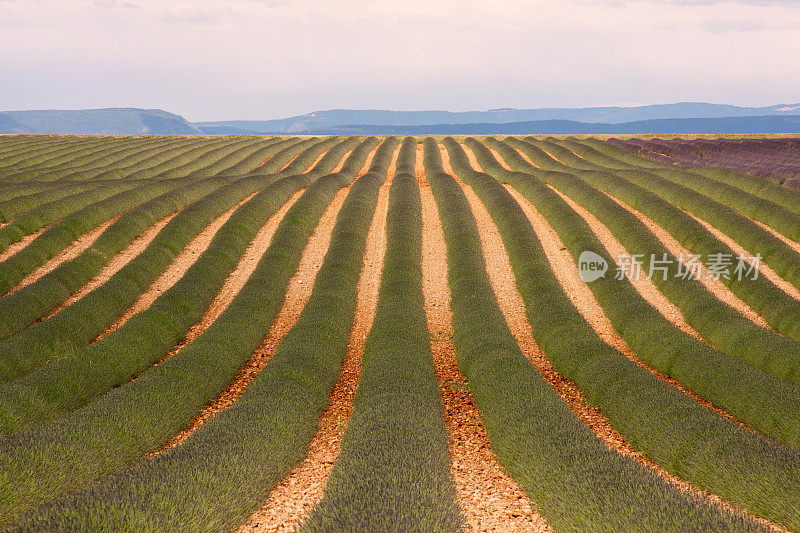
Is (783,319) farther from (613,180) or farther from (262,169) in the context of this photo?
(262,169)

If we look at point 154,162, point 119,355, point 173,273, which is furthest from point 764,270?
point 154,162

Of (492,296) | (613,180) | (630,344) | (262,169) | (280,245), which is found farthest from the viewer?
(262,169)

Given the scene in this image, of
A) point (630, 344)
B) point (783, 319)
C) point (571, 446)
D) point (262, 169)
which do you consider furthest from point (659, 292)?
point (262, 169)

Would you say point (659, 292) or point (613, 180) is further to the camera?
point (613, 180)

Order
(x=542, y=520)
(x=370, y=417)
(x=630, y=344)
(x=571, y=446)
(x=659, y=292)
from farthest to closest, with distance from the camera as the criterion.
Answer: (x=659, y=292), (x=630, y=344), (x=370, y=417), (x=571, y=446), (x=542, y=520)

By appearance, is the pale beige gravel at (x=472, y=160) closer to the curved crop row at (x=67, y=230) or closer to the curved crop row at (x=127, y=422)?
the curved crop row at (x=67, y=230)

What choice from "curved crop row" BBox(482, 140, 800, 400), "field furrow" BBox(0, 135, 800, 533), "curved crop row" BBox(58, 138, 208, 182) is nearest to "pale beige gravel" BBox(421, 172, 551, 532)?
"field furrow" BBox(0, 135, 800, 533)
